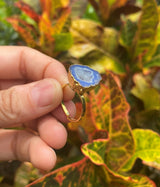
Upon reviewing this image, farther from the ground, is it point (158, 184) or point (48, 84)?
point (48, 84)

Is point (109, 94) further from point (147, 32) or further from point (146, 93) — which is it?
point (147, 32)

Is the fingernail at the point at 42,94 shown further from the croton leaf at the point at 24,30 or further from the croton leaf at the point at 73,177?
the croton leaf at the point at 24,30

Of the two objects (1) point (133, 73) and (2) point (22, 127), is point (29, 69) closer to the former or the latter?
(2) point (22, 127)

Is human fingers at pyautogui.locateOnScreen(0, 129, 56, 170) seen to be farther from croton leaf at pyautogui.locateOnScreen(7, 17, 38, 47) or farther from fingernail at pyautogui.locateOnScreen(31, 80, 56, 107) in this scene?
croton leaf at pyautogui.locateOnScreen(7, 17, 38, 47)

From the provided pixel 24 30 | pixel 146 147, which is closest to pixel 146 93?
pixel 146 147

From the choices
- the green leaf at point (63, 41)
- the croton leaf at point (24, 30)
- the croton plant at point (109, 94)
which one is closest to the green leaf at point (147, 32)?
the croton plant at point (109, 94)

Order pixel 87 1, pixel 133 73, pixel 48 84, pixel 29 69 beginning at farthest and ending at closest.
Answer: pixel 87 1, pixel 133 73, pixel 29 69, pixel 48 84

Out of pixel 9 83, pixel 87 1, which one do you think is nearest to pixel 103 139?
pixel 9 83

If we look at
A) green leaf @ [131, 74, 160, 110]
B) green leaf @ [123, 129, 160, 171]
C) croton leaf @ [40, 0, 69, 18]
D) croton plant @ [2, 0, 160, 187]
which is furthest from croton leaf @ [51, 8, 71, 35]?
green leaf @ [123, 129, 160, 171]
